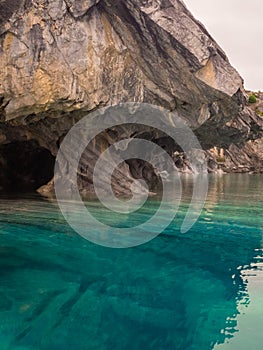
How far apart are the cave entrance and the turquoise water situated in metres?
18.6

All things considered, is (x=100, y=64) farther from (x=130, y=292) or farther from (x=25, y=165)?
(x=25, y=165)

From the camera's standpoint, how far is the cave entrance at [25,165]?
30.6 metres

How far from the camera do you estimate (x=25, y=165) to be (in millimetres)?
33625

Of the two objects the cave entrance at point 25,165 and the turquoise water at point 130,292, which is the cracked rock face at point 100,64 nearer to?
the cave entrance at point 25,165

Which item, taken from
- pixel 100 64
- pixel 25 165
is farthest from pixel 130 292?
pixel 25 165

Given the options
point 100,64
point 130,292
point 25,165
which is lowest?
point 130,292

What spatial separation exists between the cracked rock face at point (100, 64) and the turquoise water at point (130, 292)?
7243mm

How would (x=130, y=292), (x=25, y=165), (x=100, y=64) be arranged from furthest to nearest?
(x=25, y=165) < (x=100, y=64) < (x=130, y=292)

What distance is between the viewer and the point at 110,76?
19.2m

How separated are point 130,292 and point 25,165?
2786 centimetres

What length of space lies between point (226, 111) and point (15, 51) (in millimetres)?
14637

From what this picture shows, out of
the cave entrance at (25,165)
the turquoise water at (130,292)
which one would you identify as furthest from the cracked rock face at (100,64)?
the turquoise water at (130,292)

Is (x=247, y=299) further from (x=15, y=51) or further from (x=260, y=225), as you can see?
(x=15, y=51)

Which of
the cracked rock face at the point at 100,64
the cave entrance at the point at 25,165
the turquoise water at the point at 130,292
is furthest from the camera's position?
the cave entrance at the point at 25,165
